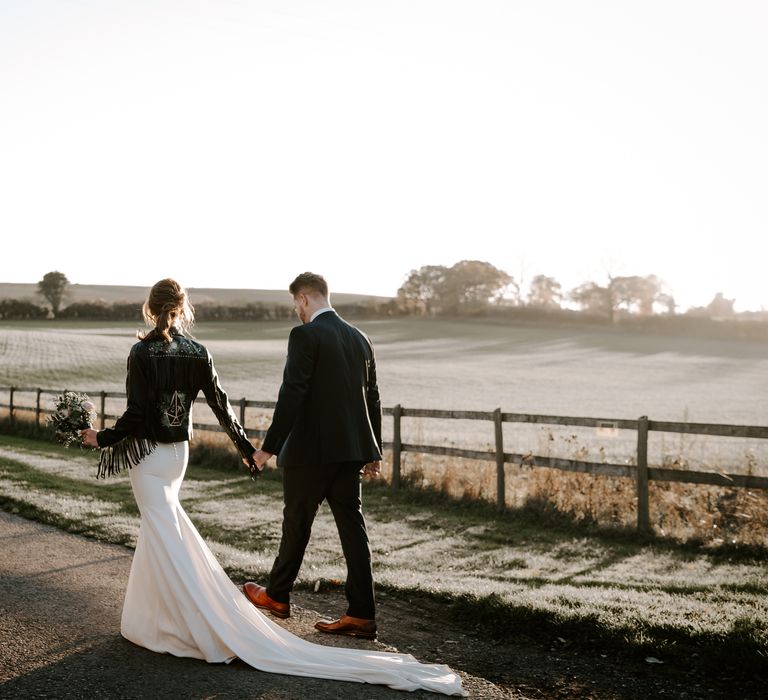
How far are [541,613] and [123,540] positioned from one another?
13.0ft

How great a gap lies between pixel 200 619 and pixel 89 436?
1423 millimetres

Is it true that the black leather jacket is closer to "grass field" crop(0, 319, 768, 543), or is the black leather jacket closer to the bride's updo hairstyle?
the bride's updo hairstyle

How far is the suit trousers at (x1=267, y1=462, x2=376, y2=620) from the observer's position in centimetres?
497

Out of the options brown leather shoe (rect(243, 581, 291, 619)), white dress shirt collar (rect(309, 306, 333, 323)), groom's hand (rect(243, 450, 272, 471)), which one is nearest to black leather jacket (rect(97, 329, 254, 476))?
groom's hand (rect(243, 450, 272, 471))

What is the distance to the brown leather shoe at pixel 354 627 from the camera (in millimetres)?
4898

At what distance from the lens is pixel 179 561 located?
4.45m

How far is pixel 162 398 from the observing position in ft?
15.8

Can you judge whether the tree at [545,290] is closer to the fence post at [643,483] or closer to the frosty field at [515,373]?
the frosty field at [515,373]

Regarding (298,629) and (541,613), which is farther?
(541,613)

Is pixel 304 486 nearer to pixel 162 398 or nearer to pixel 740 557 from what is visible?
pixel 162 398

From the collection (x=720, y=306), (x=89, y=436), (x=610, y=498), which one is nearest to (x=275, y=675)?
(x=89, y=436)

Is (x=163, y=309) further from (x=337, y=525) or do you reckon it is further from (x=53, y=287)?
(x=53, y=287)

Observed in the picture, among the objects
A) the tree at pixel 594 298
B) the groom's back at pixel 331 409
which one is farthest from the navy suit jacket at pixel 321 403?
the tree at pixel 594 298

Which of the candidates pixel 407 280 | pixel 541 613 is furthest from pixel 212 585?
pixel 407 280
